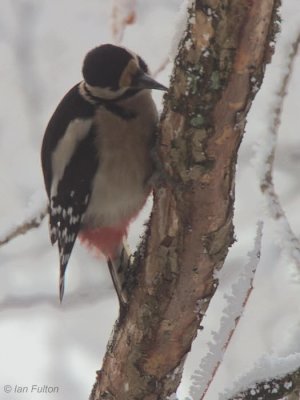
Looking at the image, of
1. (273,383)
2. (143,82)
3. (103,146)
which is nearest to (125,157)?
(103,146)


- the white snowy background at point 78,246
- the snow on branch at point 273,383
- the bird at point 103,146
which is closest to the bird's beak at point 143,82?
the bird at point 103,146

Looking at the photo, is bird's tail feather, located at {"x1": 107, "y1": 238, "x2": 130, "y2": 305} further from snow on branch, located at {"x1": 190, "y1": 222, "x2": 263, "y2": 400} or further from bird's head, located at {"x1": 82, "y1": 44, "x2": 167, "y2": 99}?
bird's head, located at {"x1": 82, "y1": 44, "x2": 167, "y2": 99}

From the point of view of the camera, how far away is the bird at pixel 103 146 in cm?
169

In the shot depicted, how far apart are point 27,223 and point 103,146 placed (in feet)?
1.23

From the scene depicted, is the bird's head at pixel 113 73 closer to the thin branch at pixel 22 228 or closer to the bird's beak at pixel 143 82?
the bird's beak at pixel 143 82

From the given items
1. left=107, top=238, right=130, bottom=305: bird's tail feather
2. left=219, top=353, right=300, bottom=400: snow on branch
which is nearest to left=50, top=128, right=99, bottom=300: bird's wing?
left=107, top=238, right=130, bottom=305: bird's tail feather

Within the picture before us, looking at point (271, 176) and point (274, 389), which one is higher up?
point (271, 176)

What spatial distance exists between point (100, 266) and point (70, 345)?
14.0 inches

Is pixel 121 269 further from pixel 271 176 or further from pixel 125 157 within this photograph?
pixel 271 176

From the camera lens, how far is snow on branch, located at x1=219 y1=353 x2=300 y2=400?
5.38ft

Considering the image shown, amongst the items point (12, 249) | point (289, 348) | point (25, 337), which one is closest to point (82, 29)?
point (12, 249)

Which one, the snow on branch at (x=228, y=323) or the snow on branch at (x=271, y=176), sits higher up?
the snow on branch at (x=271, y=176)

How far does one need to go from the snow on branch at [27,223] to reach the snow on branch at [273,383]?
0.61m

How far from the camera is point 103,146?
1.71 m
